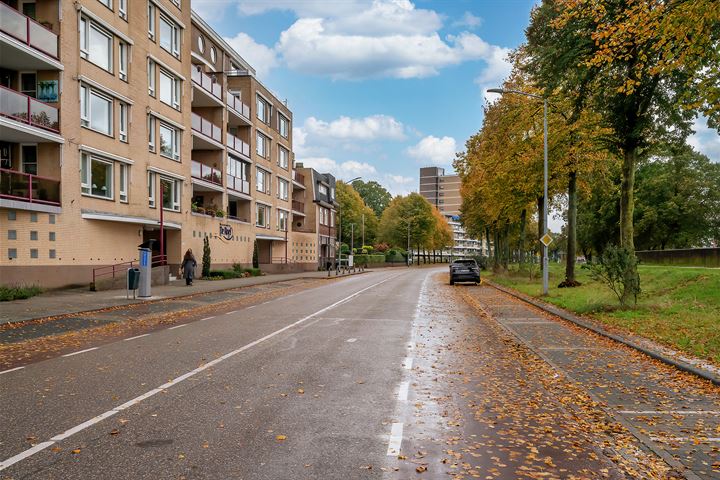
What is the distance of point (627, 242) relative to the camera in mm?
17438

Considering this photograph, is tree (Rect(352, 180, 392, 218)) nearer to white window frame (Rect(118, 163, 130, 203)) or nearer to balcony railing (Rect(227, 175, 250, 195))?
balcony railing (Rect(227, 175, 250, 195))

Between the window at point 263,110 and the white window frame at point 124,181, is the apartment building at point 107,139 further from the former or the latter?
the window at point 263,110

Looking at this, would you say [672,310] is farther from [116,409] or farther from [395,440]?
[116,409]

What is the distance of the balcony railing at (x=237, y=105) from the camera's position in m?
41.8

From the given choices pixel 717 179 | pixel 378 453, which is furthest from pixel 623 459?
pixel 717 179

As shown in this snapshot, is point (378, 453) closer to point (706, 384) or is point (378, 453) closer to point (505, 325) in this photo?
point (706, 384)

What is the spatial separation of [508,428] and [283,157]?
52.3m

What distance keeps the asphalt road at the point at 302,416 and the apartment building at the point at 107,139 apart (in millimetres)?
13453

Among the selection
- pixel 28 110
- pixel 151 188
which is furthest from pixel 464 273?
pixel 28 110

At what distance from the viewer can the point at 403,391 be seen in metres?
7.21

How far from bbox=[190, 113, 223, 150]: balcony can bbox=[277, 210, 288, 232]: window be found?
49.9 feet

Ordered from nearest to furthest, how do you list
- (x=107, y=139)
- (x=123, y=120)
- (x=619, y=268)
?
(x=619, y=268), (x=107, y=139), (x=123, y=120)

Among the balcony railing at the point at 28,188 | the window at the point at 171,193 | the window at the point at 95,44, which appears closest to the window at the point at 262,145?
the window at the point at 171,193

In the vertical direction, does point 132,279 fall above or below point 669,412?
above
